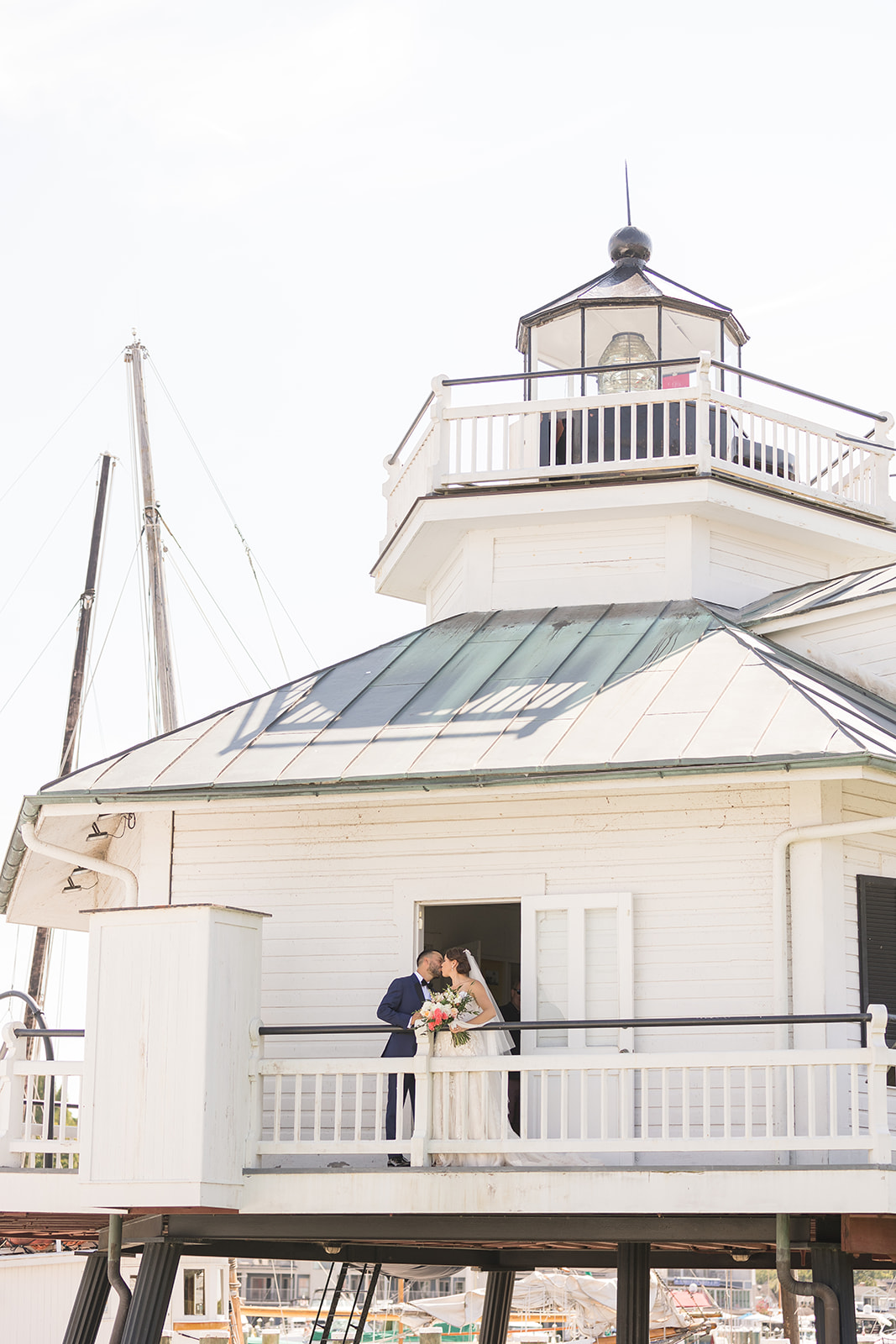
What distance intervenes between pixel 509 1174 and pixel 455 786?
313 centimetres

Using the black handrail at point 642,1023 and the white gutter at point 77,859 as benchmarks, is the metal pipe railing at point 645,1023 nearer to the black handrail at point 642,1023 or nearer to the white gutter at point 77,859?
the black handrail at point 642,1023

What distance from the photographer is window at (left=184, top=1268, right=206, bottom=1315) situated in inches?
1510

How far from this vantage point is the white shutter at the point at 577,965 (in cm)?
1397

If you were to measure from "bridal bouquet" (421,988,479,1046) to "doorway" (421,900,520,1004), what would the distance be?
22.6ft

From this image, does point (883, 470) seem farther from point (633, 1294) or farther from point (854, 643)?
point (633, 1294)

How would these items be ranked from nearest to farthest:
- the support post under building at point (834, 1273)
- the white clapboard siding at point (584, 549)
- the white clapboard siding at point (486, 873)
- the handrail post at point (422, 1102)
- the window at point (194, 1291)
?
the support post under building at point (834, 1273), the handrail post at point (422, 1102), the white clapboard siding at point (486, 873), the white clapboard siding at point (584, 549), the window at point (194, 1291)

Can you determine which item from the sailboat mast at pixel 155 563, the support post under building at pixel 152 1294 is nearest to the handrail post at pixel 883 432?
the support post under building at pixel 152 1294

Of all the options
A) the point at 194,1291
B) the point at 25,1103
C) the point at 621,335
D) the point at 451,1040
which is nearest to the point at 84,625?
the point at 194,1291

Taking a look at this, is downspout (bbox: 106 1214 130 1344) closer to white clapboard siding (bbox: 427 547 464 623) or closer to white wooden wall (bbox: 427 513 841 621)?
white wooden wall (bbox: 427 513 841 621)

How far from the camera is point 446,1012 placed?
12.8 metres

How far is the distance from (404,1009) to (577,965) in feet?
5.32

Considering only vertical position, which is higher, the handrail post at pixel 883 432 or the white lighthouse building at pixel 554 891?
the handrail post at pixel 883 432

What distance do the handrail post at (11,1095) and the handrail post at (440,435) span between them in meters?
7.39

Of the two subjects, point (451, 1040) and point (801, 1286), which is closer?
point (801, 1286)
